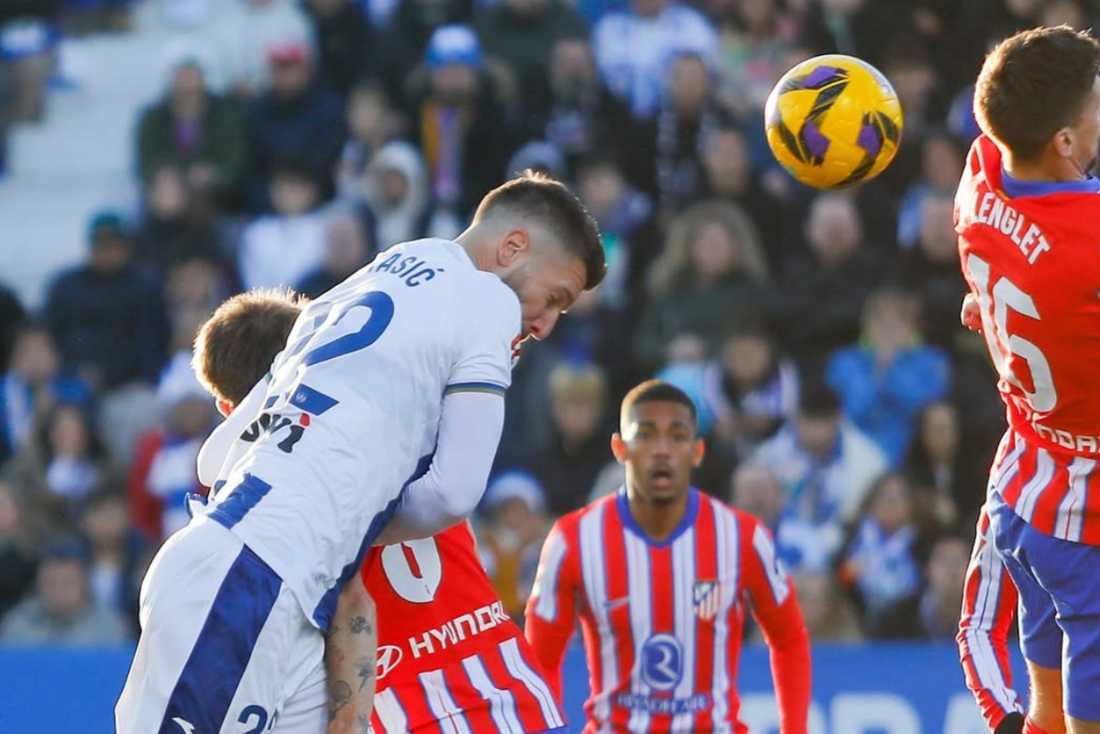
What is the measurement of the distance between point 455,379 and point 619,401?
658 cm

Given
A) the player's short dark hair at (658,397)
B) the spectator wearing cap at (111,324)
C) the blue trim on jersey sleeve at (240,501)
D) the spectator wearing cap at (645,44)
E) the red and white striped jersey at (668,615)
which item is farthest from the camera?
the spectator wearing cap at (645,44)

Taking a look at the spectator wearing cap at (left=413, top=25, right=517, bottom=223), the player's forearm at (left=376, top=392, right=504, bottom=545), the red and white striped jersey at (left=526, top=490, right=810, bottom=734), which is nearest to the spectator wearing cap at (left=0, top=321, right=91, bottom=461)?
the spectator wearing cap at (left=413, top=25, right=517, bottom=223)

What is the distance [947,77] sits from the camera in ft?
40.3

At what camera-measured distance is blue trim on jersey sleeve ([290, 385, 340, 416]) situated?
450cm

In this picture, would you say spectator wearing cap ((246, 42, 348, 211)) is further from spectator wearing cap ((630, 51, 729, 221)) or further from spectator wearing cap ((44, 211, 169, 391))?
spectator wearing cap ((630, 51, 729, 221))

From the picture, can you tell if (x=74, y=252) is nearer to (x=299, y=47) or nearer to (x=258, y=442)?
(x=299, y=47)

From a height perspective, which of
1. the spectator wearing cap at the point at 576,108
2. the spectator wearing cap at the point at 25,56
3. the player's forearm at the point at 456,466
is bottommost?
the player's forearm at the point at 456,466

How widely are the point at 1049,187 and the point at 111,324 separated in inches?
306

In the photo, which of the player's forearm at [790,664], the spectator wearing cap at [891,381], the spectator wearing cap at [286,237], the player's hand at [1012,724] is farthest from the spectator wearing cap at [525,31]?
the player's hand at [1012,724]

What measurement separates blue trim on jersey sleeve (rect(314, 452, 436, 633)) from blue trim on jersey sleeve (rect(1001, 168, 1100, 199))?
70.1 inches

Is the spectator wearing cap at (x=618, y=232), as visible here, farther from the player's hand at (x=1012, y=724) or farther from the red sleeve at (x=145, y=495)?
the player's hand at (x=1012, y=724)

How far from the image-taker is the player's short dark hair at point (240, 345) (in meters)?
5.10

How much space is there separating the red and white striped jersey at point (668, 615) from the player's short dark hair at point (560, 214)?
2563 mm

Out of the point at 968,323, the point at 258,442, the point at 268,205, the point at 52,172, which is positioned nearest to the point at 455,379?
the point at 258,442
